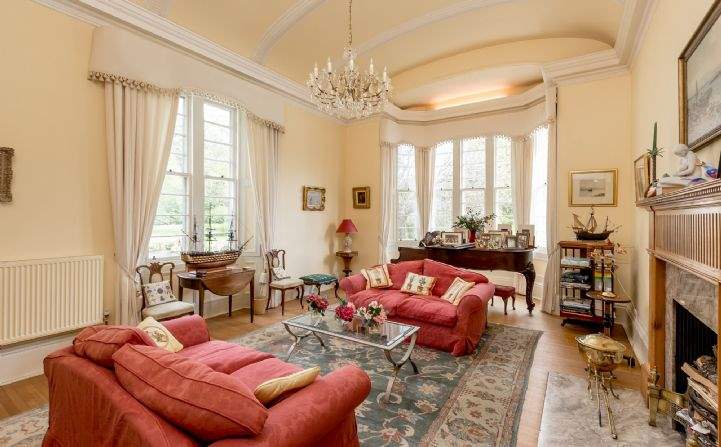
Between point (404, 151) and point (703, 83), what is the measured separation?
537 centimetres

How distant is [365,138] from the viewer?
7113 millimetres

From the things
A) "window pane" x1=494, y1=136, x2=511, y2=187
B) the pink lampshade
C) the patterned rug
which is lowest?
the patterned rug

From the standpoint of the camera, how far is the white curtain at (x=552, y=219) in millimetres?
5145

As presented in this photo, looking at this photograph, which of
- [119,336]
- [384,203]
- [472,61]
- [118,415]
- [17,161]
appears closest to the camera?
[118,415]

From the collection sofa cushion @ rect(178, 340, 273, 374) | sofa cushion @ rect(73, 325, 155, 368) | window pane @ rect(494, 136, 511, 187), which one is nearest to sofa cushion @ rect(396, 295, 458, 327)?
sofa cushion @ rect(178, 340, 273, 374)

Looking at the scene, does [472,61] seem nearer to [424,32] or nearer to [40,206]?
[424,32]

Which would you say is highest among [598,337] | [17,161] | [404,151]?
[404,151]

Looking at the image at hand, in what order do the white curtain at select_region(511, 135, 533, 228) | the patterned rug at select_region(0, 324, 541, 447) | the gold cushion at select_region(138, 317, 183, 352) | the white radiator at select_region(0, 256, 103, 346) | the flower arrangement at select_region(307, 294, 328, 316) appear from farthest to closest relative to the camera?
the white curtain at select_region(511, 135, 533, 228), the flower arrangement at select_region(307, 294, 328, 316), the white radiator at select_region(0, 256, 103, 346), the gold cushion at select_region(138, 317, 183, 352), the patterned rug at select_region(0, 324, 541, 447)

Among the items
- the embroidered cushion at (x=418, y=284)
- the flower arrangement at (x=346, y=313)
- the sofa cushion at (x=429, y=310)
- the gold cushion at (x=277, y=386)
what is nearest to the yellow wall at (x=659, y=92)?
the sofa cushion at (x=429, y=310)

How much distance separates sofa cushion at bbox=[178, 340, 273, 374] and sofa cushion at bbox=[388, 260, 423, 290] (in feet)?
8.42

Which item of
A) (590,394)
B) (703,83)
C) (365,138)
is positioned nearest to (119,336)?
(590,394)

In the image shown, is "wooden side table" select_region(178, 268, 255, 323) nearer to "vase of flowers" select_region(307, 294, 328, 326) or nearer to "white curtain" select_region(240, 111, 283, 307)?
"white curtain" select_region(240, 111, 283, 307)

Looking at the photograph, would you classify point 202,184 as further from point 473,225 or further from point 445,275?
point 473,225

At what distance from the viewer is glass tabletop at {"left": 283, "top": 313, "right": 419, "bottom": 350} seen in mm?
2910
